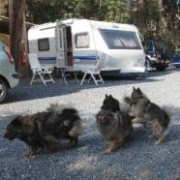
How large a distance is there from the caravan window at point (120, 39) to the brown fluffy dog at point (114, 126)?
11.6 metres

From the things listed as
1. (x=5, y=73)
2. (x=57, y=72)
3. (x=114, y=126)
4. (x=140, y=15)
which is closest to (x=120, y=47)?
(x=57, y=72)

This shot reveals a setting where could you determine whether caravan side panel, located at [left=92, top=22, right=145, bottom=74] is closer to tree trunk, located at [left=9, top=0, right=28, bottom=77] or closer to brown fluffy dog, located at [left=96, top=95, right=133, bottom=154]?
tree trunk, located at [left=9, top=0, right=28, bottom=77]

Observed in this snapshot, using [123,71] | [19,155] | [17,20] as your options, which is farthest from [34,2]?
[19,155]

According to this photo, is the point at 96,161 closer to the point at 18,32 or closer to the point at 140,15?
the point at 18,32

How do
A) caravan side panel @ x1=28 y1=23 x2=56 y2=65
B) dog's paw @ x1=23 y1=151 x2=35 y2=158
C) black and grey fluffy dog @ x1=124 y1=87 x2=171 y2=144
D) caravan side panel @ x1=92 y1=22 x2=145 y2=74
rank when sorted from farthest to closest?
1. caravan side panel @ x1=28 y1=23 x2=56 y2=65
2. caravan side panel @ x1=92 y1=22 x2=145 y2=74
3. black and grey fluffy dog @ x1=124 y1=87 x2=171 y2=144
4. dog's paw @ x1=23 y1=151 x2=35 y2=158

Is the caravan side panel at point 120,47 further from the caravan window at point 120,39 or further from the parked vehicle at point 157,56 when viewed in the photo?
the parked vehicle at point 157,56

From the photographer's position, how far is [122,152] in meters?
6.56

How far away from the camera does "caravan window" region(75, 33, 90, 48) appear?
61.5 ft

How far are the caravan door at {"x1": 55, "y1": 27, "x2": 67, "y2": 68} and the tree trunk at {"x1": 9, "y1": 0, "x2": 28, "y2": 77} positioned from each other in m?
1.59

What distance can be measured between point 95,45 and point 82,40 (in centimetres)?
98

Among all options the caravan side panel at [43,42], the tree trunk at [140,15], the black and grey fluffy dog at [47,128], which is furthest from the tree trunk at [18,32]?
the tree trunk at [140,15]

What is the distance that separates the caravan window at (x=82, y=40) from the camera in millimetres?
18750

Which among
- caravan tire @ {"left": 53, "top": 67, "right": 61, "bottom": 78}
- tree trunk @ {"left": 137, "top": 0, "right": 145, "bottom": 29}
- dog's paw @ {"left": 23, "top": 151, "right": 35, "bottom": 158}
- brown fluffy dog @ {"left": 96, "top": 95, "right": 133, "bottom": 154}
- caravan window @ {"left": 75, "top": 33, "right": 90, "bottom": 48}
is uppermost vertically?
tree trunk @ {"left": 137, "top": 0, "right": 145, "bottom": 29}

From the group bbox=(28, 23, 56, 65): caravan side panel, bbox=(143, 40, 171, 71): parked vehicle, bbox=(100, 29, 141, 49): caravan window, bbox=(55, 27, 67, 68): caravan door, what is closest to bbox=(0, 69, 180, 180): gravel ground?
bbox=(100, 29, 141, 49): caravan window
